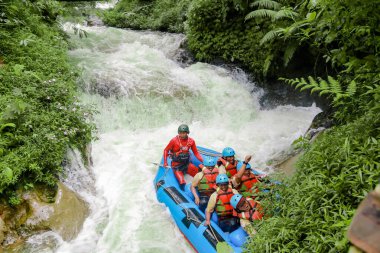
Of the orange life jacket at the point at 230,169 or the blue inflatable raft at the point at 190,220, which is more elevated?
the orange life jacket at the point at 230,169

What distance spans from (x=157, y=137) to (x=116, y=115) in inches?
50.5

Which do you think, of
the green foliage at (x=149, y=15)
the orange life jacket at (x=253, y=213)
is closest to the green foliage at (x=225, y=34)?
the green foliage at (x=149, y=15)

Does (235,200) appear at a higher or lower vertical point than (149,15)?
lower

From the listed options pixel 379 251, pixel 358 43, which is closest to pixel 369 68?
pixel 358 43

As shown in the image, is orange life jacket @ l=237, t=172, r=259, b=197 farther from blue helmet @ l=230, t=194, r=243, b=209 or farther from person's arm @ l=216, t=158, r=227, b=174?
blue helmet @ l=230, t=194, r=243, b=209

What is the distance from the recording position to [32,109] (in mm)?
5711

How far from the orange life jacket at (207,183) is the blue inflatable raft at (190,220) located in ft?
A: 0.91

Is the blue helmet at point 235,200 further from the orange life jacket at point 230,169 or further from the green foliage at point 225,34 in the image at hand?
the green foliage at point 225,34

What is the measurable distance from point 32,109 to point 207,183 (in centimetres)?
337

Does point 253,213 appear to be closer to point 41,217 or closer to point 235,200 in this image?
point 235,200

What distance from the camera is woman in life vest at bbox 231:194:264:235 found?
176 inches

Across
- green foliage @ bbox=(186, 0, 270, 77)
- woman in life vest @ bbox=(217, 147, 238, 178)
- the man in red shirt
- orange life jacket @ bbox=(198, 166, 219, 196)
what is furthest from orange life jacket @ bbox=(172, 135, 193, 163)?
green foliage @ bbox=(186, 0, 270, 77)

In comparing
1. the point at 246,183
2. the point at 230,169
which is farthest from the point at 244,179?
the point at 230,169

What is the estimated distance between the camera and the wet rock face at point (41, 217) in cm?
462
